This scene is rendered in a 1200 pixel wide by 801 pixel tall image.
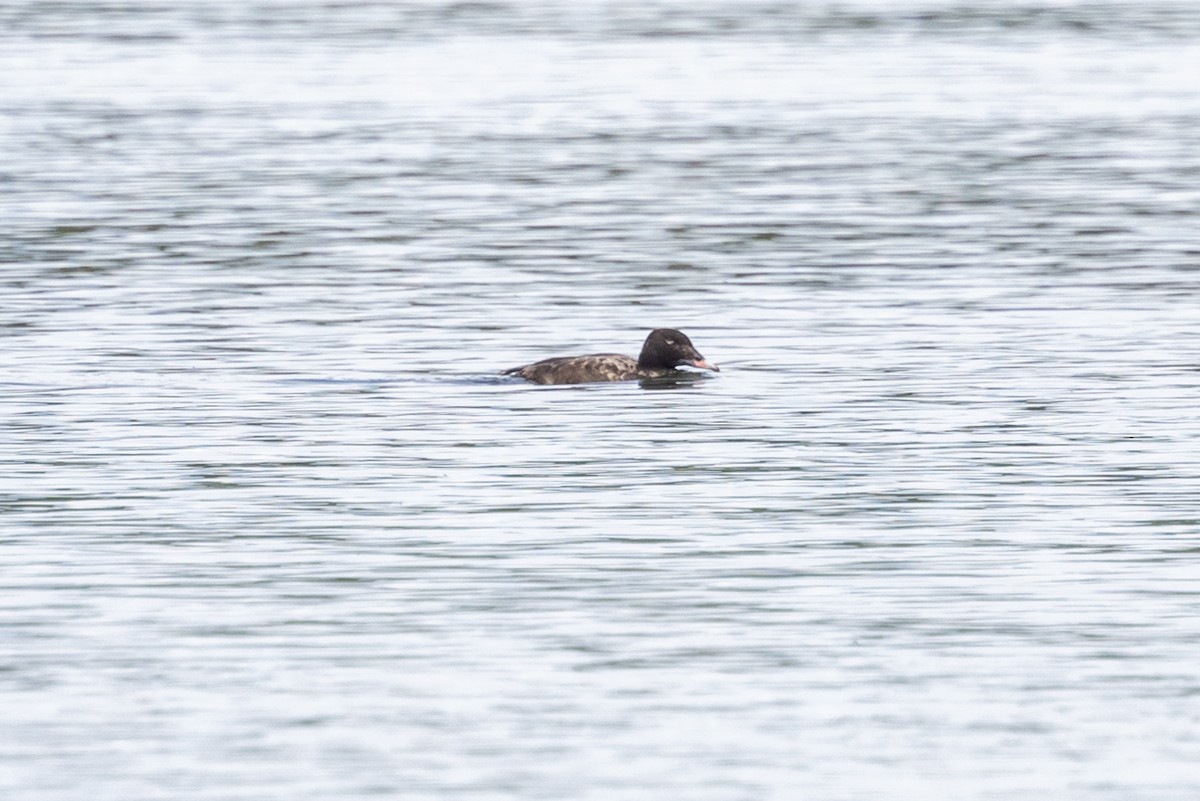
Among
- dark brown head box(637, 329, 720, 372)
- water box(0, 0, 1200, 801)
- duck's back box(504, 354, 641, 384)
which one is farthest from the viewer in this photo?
dark brown head box(637, 329, 720, 372)

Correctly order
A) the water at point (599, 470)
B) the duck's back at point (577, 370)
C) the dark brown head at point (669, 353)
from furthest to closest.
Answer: the dark brown head at point (669, 353), the duck's back at point (577, 370), the water at point (599, 470)

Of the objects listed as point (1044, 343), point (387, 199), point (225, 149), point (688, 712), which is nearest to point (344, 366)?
point (1044, 343)

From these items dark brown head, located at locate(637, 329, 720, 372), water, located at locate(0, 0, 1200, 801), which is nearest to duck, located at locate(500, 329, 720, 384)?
dark brown head, located at locate(637, 329, 720, 372)

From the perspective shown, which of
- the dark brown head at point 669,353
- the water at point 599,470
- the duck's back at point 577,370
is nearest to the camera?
the water at point 599,470

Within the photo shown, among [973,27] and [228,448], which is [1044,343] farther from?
[973,27]

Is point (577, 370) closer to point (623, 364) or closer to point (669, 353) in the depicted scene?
point (623, 364)

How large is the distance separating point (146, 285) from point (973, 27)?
51655 millimetres

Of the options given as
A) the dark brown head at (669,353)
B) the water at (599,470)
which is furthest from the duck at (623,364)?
the water at (599,470)

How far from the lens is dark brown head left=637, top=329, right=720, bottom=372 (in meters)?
25.8

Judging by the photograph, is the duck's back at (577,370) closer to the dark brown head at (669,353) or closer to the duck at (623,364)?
the duck at (623,364)

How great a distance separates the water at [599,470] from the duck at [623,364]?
0.22m

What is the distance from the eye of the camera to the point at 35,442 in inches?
862

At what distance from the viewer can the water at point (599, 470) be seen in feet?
44.3

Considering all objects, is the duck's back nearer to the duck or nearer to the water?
the duck
